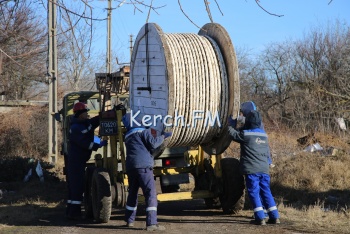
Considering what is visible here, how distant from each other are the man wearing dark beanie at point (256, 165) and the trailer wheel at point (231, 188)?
712 millimetres

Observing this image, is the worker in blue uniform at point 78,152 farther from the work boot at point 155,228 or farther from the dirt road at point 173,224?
the work boot at point 155,228

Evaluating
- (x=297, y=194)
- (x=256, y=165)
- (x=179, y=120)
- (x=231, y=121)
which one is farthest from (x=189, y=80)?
(x=297, y=194)

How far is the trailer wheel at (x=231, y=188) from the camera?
412 inches

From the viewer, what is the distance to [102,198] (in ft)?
32.5

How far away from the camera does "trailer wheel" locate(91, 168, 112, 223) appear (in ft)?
32.5

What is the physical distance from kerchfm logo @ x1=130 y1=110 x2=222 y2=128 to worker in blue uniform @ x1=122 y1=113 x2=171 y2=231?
0.26 ft

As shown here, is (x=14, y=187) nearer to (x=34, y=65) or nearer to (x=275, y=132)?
(x=34, y=65)

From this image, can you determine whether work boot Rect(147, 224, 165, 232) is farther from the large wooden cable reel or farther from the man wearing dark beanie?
the man wearing dark beanie

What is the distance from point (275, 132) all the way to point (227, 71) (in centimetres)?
1292

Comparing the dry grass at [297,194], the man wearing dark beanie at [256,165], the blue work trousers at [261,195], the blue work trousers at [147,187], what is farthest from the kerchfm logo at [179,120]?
the dry grass at [297,194]

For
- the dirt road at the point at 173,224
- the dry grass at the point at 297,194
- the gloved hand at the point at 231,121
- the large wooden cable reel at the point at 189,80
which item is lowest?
the dirt road at the point at 173,224

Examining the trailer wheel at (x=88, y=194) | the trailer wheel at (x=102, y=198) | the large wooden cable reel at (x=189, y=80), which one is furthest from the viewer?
the trailer wheel at (x=88, y=194)

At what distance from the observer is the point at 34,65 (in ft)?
76.8

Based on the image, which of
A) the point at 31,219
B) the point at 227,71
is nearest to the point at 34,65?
the point at 31,219
